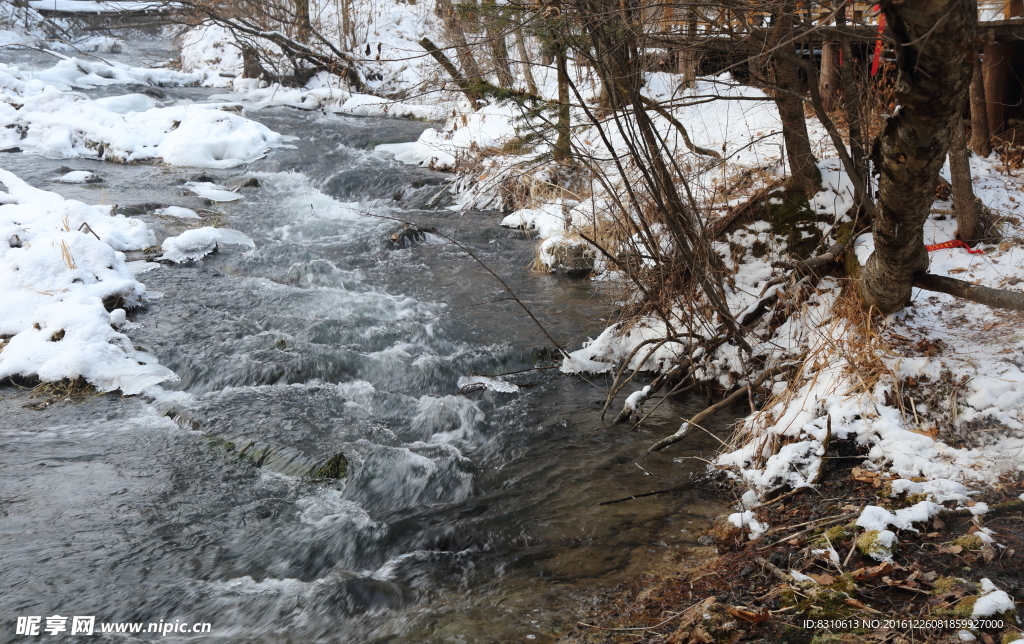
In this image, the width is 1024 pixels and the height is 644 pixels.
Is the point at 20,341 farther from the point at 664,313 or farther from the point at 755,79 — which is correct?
the point at 755,79

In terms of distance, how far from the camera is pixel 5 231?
760 centimetres

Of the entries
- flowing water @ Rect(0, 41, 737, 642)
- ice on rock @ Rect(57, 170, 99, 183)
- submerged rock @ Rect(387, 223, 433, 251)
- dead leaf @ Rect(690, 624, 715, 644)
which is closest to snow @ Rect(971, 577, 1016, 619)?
dead leaf @ Rect(690, 624, 715, 644)

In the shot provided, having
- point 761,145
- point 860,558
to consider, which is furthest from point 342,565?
point 761,145

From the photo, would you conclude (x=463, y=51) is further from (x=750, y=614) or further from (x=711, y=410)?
(x=750, y=614)

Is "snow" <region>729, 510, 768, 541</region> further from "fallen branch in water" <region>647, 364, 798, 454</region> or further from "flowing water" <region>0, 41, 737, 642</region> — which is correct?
"fallen branch in water" <region>647, 364, 798, 454</region>

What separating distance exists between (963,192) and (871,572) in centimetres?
348

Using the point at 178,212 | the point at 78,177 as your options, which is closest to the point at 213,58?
the point at 78,177

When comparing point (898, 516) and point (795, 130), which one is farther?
point (795, 130)

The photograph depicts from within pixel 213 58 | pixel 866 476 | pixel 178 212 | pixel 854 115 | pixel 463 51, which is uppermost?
pixel 213 58

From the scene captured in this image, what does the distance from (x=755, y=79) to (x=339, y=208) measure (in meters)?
7.53

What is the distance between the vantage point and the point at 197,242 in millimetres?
9109

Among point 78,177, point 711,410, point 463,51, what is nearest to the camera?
point 711,410

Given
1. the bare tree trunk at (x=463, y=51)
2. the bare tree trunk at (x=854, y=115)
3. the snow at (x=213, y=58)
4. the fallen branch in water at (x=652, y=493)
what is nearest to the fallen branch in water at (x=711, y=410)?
the fallen branch in water at (x=652, y=493)

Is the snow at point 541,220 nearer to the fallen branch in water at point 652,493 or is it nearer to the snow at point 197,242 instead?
the snow at point 197,242
